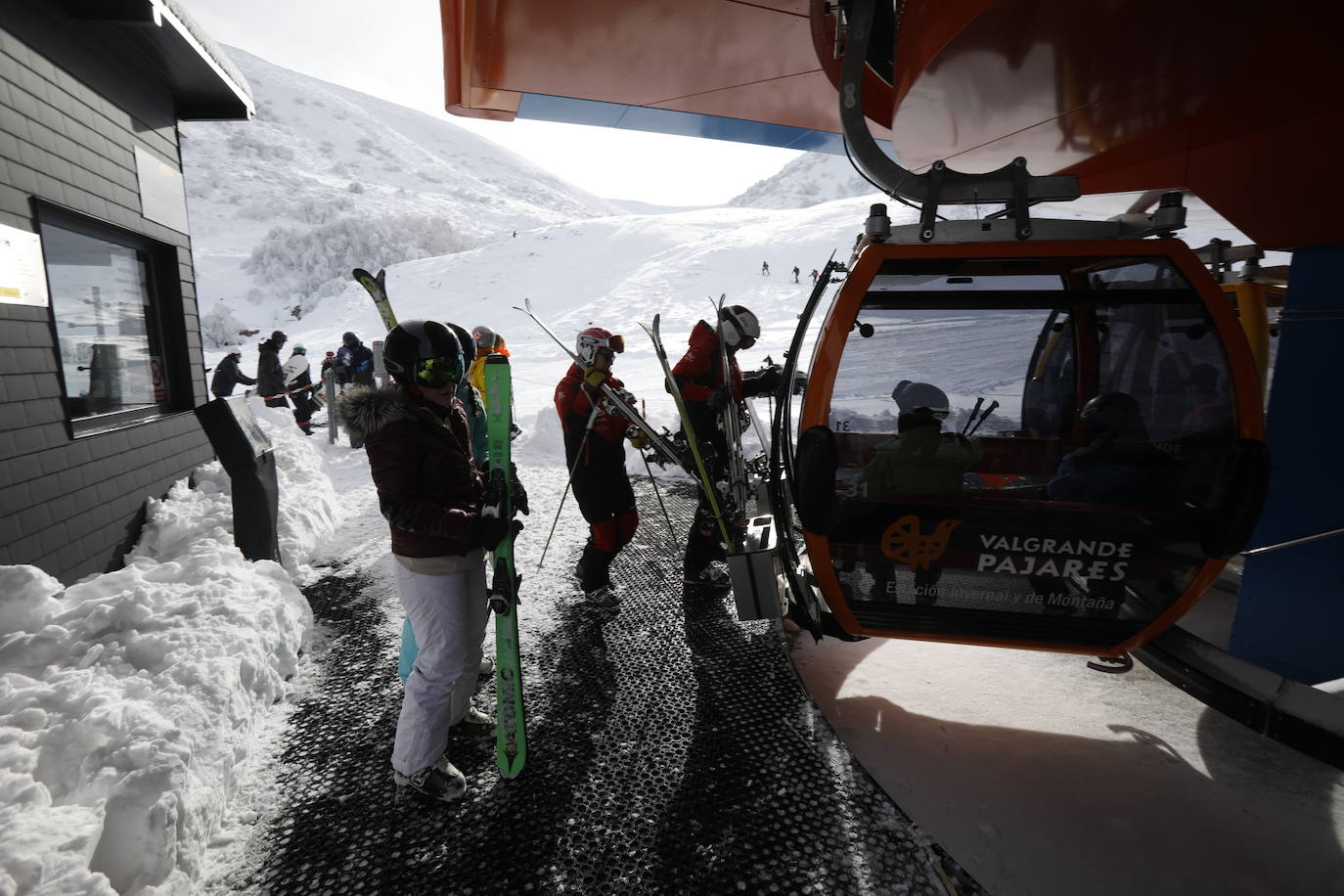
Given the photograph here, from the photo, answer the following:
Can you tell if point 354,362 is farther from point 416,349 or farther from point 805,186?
point 805,186

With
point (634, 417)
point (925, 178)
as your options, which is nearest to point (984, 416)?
point (925, 178)

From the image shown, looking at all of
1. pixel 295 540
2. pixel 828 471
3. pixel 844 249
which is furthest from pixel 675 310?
pixel 828 471

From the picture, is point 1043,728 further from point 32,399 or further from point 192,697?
point 32,399

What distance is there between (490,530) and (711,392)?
7.50ft

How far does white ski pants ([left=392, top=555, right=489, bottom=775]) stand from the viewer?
2.38m

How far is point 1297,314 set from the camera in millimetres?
3234

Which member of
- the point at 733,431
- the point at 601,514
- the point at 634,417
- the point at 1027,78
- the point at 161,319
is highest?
the point at 1027,78

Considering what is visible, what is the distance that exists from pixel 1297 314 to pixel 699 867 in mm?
3923

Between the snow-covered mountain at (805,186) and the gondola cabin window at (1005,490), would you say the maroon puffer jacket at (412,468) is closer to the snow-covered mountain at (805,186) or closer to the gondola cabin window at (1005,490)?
the gondola cabin window at (1005,490)

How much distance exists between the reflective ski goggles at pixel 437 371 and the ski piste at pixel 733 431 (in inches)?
80.5

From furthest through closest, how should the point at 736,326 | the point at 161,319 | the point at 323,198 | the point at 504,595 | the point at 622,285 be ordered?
1. the point at 323,198
2. the point at 622,285
3. the point at 161,319
4. the point at 736,326
5. the point at 504,595

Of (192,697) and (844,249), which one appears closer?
(192,697)

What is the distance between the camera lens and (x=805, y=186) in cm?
10250

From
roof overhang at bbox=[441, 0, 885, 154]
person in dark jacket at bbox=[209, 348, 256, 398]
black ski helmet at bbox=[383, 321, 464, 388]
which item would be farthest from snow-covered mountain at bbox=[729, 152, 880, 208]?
black ski helmet at bbox=[383, 321, 464, 388]
